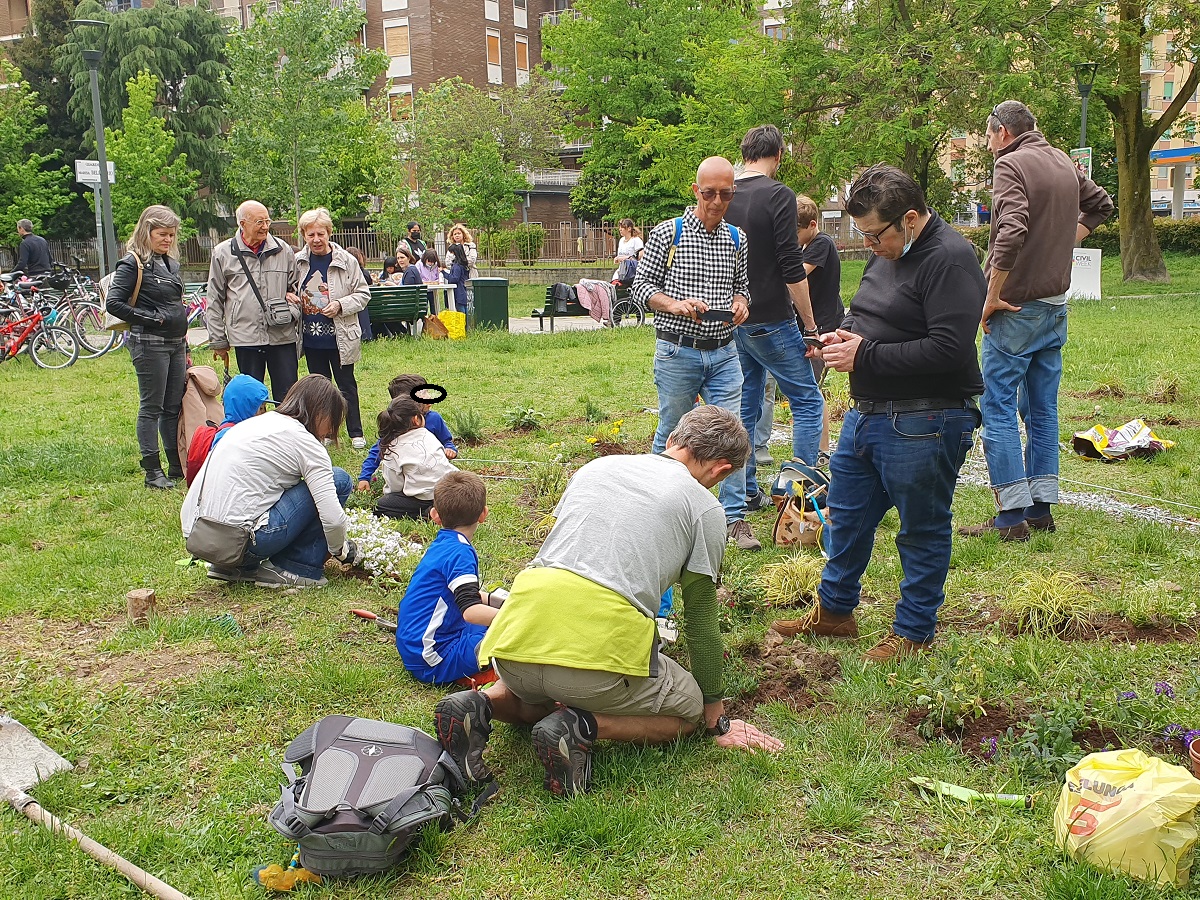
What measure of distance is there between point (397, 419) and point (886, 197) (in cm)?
372

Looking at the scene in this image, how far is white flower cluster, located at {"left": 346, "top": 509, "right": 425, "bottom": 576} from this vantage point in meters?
5.64

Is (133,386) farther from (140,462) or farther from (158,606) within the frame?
(158,606)

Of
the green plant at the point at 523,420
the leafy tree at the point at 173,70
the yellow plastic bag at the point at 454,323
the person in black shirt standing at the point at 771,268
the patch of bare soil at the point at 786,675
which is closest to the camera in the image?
the patch of bare soil at the point at 786,675

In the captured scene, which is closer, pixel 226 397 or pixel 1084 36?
pixel 226 397

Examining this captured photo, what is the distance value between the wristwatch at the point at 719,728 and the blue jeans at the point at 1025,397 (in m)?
2.83

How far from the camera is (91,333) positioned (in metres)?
16.2

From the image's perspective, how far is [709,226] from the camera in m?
5.71

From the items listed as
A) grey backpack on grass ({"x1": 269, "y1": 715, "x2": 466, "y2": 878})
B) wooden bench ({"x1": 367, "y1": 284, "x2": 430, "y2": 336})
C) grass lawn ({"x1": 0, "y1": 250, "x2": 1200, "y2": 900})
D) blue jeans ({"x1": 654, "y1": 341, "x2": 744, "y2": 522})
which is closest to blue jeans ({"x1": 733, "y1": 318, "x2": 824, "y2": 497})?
blue jeans ({"x1": 654, "y1": 341, "x2": 744, "y2": 522})

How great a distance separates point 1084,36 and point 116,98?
3155cm

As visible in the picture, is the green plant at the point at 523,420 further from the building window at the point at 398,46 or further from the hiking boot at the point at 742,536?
the building window at the point at 398,46

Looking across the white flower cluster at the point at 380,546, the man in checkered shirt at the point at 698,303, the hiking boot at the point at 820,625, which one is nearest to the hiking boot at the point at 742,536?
the man in checkered shirt at the point at 698,303

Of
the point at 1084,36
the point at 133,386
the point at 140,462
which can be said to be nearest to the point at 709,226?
the point at 140,462

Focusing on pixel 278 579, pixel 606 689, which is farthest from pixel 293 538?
pixel 606 689

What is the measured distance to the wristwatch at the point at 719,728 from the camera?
3684mm
